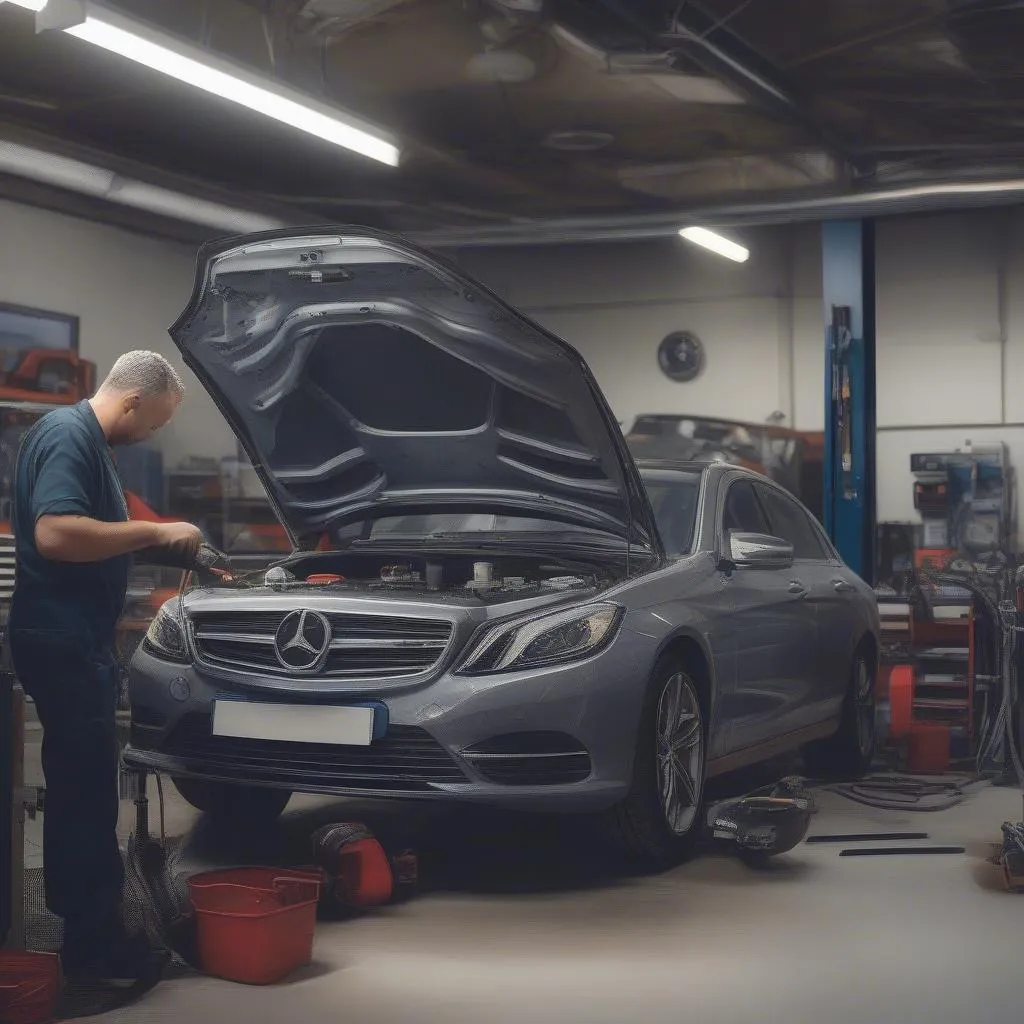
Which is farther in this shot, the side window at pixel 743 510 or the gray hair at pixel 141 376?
the side window at pixel 743 510

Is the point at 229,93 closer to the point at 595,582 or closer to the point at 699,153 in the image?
the point at 595,582

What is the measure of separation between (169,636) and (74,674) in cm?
117

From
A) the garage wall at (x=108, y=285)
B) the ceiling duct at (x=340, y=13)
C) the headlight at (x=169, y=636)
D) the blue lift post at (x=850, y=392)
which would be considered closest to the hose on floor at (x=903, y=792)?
the headlight at (x=169, y=636)

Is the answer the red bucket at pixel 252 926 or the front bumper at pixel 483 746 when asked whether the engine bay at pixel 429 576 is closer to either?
the front bumper at pixel 483 746

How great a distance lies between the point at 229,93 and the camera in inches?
257

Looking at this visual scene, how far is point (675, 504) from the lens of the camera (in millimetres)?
4977

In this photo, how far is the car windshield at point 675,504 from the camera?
189 inches

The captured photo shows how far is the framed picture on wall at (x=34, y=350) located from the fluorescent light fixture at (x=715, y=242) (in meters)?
4.64

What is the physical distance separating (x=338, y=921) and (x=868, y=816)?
94.8 inches

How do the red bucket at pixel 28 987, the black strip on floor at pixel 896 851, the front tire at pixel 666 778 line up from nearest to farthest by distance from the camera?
1. the red bucket at pixel 28 987
2. the front tire at pixel 666 778
3. the black strip on floor at pixel 896 851

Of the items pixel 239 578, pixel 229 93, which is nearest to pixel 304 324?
pixel 239 578

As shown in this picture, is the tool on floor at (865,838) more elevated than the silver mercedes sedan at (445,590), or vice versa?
the silver mercedes sedan at (445,590)

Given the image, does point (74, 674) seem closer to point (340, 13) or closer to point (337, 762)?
point (337, 762)

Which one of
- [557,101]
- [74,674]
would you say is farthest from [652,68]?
[74,674]
